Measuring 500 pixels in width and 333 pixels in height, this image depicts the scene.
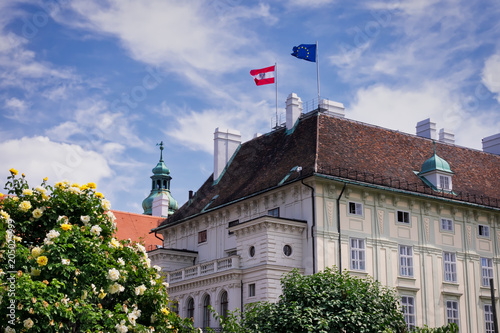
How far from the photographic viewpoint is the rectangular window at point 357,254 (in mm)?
42844

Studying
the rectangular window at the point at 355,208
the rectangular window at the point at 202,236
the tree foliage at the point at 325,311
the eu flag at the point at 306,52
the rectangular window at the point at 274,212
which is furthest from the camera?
the eu flag at the point at 306,52

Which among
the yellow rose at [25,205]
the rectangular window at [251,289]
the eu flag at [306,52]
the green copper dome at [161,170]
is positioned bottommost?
the yellow rose at [25,205]

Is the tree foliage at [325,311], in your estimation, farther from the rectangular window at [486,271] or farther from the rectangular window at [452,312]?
the rectangular window at [486,271]

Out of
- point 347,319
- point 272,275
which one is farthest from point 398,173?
point 347,319

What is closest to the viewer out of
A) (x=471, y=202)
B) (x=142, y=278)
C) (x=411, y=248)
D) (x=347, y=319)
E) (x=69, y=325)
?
(x=69, y=325)

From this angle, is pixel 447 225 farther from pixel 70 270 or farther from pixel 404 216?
pixel 70 270

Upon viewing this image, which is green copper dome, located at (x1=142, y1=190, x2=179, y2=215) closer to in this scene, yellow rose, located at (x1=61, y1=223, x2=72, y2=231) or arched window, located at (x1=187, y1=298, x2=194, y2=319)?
arched window, located at (x1=187, y1=298, x2=194, y2=319)

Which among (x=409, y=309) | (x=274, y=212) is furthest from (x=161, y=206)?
(x=409, y=309)

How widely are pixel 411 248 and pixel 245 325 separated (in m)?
17.0

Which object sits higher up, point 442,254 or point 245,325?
point 442,254

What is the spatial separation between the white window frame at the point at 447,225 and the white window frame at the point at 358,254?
7.02 meters

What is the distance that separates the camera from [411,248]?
45.3 metres

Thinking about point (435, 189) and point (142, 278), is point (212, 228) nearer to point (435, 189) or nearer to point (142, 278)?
point (435, 189)

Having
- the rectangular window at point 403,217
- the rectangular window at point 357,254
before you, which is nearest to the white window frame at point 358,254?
the rectangular window at point 357,254
